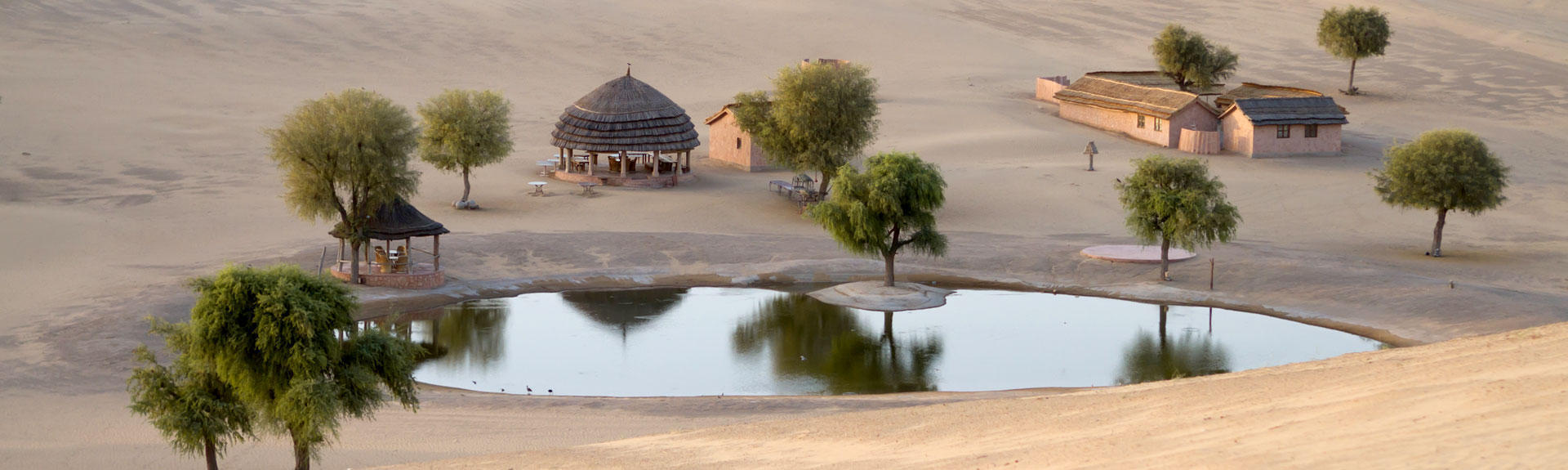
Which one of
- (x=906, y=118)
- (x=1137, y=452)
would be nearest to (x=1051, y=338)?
(x=1137, y=452)

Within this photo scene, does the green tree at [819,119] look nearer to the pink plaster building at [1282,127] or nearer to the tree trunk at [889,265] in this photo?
the tree trunk at [889,265]

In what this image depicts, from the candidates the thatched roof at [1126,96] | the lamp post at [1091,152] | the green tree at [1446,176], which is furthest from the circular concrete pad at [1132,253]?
the thatched roof at [1126,96]

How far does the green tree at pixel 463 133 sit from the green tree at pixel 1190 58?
28547mm

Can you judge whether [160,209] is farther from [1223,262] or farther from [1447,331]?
[1447,331]

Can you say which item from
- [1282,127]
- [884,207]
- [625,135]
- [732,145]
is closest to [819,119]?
[625,135]

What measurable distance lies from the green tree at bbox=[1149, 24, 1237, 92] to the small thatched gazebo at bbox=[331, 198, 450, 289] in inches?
1380

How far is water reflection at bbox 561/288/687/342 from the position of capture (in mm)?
34875

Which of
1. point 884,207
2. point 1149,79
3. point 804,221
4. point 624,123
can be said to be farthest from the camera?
point 1149,79

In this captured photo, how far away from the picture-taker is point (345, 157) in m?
35.5

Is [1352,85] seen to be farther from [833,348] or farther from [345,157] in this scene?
[345,157]

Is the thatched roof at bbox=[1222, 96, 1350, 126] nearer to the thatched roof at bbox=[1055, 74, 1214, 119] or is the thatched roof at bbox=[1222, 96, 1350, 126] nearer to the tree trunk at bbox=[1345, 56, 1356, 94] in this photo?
the thatched roof at bbox=[1055, 74, 1214, 119]

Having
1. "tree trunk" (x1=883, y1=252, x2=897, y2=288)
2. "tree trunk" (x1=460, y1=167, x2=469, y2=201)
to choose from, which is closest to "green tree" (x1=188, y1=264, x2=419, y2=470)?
"tree trunk" (x1=883, y1=252, x2=897, y2=288)

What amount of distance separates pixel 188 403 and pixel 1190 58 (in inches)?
1943

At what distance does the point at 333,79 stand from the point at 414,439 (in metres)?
44.6
